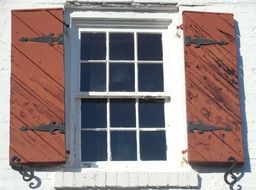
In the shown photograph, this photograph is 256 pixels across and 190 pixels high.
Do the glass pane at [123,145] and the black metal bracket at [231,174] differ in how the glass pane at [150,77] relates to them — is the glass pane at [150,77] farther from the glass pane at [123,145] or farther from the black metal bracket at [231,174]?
the black metal bracket at [231,174]

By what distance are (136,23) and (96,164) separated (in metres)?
1.42

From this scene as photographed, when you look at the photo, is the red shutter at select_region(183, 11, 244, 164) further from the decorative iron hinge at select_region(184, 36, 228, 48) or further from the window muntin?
the window muntin

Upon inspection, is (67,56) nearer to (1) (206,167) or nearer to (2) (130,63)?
(2) (130,63)

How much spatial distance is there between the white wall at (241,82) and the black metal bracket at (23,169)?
38mm

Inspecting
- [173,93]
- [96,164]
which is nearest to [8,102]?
[96,164]

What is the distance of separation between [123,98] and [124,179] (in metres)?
0.83

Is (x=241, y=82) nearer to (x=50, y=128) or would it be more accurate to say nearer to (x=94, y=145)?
(x=94, y=145)

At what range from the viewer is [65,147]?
7629 millimetres

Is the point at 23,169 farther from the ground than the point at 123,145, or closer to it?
closer to it

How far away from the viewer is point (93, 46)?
827cm

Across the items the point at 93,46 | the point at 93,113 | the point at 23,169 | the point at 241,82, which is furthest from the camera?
the point at 93,46

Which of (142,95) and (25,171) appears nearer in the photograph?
(25,171)

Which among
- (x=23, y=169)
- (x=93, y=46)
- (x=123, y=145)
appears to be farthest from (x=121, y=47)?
(x=23, y=169)

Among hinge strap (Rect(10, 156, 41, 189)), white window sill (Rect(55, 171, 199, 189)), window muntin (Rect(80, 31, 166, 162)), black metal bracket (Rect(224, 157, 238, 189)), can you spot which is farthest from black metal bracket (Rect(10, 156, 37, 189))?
black metal bracket (Rect(224, 157, 238, 189))
